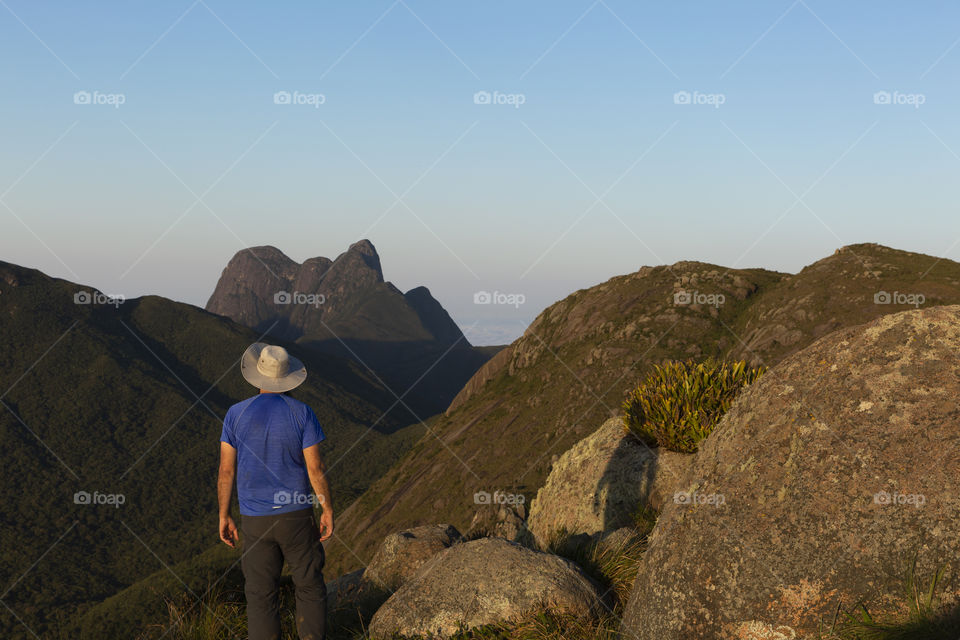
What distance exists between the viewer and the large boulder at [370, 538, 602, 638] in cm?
688

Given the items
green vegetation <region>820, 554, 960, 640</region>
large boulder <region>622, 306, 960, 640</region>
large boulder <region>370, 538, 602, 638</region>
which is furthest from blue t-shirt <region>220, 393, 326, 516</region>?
green vegetation <region>820, 554, 960, 640</region>

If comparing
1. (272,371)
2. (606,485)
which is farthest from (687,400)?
(272,371)

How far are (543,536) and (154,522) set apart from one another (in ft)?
324

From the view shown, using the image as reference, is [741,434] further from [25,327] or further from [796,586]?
[25,327]

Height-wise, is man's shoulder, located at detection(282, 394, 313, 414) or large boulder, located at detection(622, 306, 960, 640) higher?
man's shoulder, located at detection(282, 394, 313, 414)

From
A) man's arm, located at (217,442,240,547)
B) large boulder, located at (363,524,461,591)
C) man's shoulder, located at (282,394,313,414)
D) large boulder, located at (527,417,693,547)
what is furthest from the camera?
large boulder, located at (527,417,693,547)

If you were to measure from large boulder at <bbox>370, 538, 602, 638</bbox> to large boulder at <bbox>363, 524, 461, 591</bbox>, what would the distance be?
2.42 meters

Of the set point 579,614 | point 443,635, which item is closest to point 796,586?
point 579,614

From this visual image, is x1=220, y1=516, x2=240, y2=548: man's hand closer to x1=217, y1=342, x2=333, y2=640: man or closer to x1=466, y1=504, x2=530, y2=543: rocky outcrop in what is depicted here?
x1=217, y1=342, x2=333, y2=640: man

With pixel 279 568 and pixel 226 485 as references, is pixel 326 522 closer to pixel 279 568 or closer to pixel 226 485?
pixel 279 568

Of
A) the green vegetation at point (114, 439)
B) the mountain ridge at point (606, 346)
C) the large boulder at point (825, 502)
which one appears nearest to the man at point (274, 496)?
the large boulder at point (825, 502)

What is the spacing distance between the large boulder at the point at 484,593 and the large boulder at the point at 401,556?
2418 mm

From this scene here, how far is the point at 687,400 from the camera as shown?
11156 mm

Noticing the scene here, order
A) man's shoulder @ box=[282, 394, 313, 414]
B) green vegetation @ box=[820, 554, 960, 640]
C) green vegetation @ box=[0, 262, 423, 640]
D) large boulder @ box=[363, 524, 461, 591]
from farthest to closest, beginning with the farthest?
green vegetation @ box=[0, 262, 423, 640] < large boulder @ box=[363, 524, 461, 591] < man's shoulder @ box=[282, 394, 313, 414] < green vegetation @ box=[820, 554, 960, 640]
